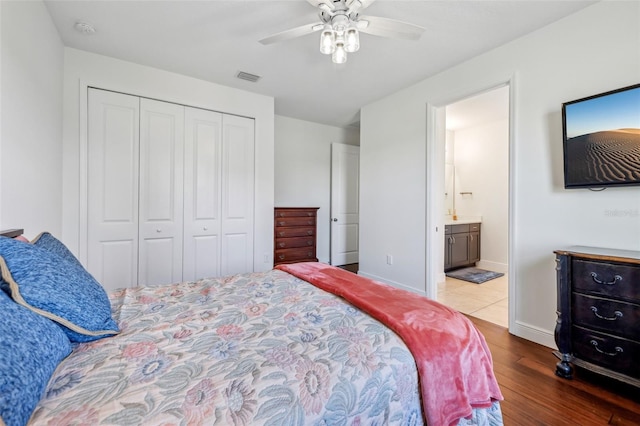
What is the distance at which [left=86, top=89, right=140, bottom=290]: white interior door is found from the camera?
2715 mm

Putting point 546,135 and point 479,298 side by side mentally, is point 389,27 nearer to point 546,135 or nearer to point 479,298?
point 546,135

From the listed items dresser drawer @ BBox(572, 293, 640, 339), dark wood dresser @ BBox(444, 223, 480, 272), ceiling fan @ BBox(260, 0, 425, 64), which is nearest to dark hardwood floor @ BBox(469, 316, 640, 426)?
dresser drawer @ BBox(572, 293, 640, 339)

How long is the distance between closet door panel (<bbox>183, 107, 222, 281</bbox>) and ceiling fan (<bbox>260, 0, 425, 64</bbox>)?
73.3 inches

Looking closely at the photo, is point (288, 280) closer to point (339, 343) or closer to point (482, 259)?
point (339, 343)

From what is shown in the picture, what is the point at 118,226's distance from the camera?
2.84 m

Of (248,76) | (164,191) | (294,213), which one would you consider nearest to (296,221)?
(294,213)

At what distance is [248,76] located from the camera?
313cm

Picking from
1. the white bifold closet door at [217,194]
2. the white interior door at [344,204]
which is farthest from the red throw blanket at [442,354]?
the white interior door at [344,204]

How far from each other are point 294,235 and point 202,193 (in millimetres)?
1410

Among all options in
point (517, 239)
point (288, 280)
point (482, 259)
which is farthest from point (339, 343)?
point (482, 259)

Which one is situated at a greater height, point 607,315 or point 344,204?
point 344,204

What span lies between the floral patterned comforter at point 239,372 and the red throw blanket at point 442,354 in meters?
0.05

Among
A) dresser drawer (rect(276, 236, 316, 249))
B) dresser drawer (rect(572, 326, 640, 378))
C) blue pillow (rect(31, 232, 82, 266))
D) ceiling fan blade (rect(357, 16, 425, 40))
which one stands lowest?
dresser drawer (rect(572, 326, 640, 378))

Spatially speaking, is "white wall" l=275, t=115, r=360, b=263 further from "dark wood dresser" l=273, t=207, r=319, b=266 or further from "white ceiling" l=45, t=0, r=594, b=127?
"white ceiling" l=45, t=0, r=594, b=127
